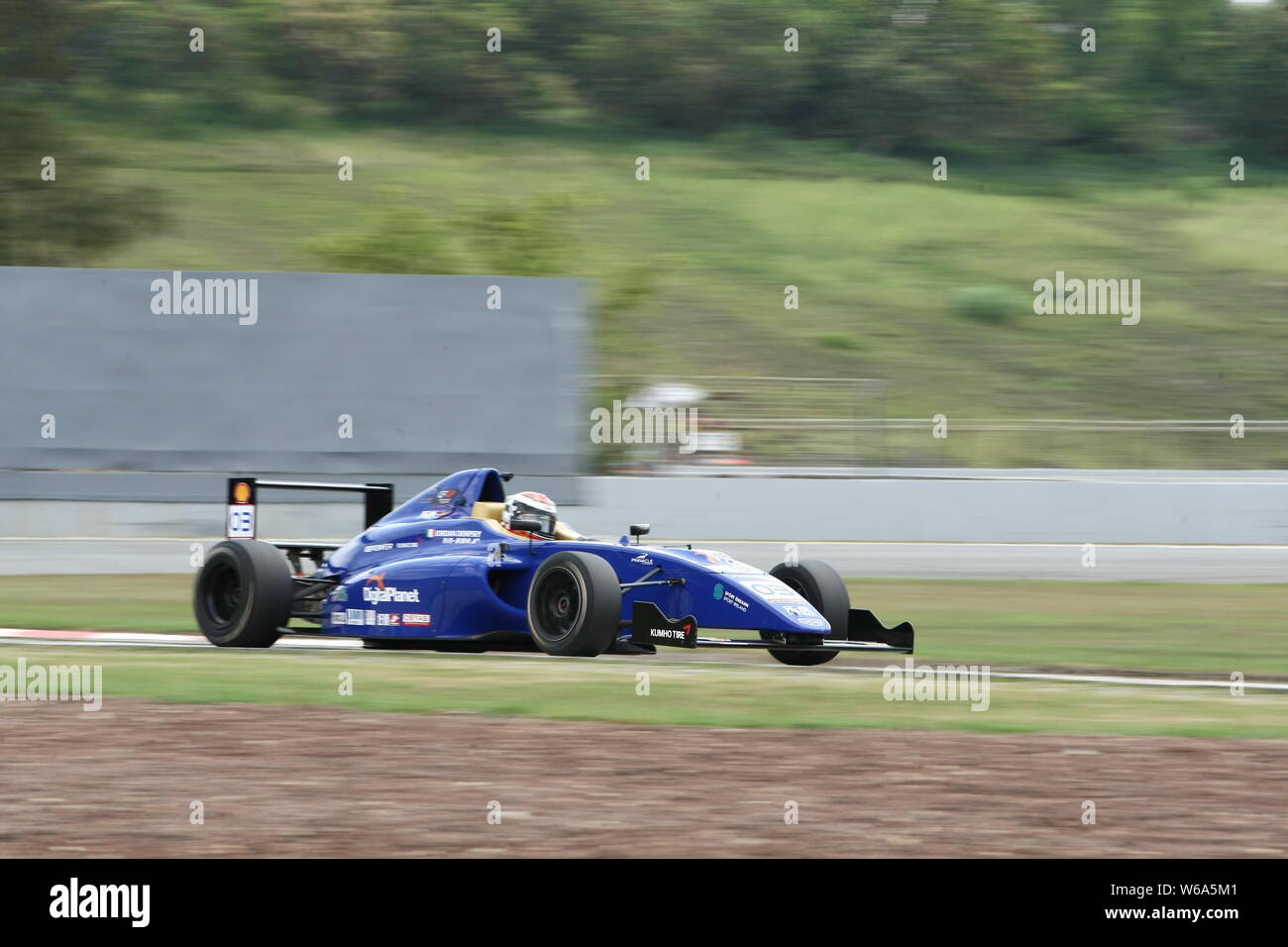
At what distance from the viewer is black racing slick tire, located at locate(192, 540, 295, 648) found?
11.6 m

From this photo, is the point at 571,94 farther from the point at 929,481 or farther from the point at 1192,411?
the point at 929,481

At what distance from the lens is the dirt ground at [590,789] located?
574cm

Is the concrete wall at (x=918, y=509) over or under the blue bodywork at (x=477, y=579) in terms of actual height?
over

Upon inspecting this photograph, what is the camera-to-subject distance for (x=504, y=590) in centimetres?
1103

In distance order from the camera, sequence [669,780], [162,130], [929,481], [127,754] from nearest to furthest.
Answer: [669,780]
[127,754]
[929,481]
[162,130]

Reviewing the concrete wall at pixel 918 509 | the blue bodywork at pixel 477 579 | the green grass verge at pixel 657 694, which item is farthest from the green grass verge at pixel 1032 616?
the concrete wall at pixel 918 509

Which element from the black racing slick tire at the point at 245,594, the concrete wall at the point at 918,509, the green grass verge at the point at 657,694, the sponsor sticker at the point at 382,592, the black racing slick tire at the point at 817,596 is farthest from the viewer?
the concrete wall at the point at 918,509

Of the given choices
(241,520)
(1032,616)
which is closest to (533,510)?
(241,520)

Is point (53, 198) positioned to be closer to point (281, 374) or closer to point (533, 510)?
point (281, 374)

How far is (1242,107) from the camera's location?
47.9m

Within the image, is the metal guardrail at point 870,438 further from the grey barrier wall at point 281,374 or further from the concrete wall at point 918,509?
the grey barrier wall at point 281,374

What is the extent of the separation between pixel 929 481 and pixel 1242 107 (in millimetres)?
30249

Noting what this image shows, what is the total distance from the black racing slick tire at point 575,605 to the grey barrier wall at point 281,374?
11.3 m
